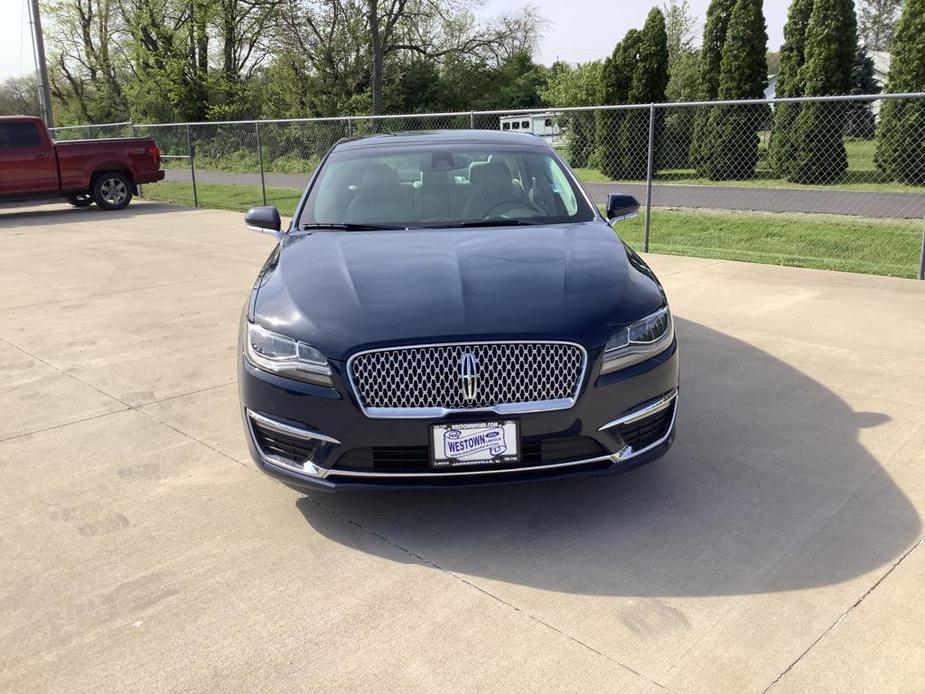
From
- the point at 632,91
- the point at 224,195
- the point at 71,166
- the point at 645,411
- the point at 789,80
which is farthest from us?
the point at 632,91

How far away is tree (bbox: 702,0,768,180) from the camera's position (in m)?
20.2

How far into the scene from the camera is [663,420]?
3.54 m

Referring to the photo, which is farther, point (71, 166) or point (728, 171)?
point (728, 171)

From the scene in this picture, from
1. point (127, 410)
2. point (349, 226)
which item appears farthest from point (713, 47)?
point (127, 410)

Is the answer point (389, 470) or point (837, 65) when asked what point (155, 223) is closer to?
point (389, 470)

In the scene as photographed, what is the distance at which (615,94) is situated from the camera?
23.4 metres

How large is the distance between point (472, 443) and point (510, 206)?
76.5 inches

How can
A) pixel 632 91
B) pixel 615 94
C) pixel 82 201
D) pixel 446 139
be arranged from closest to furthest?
1. pixel 446 139
2. pixel 82 201
3. pixel 632 91
4. pixel 615 94

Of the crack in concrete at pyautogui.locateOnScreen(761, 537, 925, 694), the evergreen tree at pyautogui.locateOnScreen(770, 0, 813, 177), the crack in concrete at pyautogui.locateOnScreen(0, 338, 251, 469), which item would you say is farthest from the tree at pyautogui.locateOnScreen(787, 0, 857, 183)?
the crack in concrete at pyautogui.locateOnScreen(761, 537, 925, 694)

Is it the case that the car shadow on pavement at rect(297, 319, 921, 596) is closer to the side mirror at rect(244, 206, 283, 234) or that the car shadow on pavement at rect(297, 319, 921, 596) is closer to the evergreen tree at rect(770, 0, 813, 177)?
the side mirror at rect(244, 206, 283, 234)

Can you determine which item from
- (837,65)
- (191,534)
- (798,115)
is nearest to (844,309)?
(191,534)

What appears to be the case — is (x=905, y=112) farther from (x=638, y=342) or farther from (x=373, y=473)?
(x=373, y=473)

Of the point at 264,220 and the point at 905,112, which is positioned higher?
the point at 905,112

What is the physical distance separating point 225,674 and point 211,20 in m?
37.9
